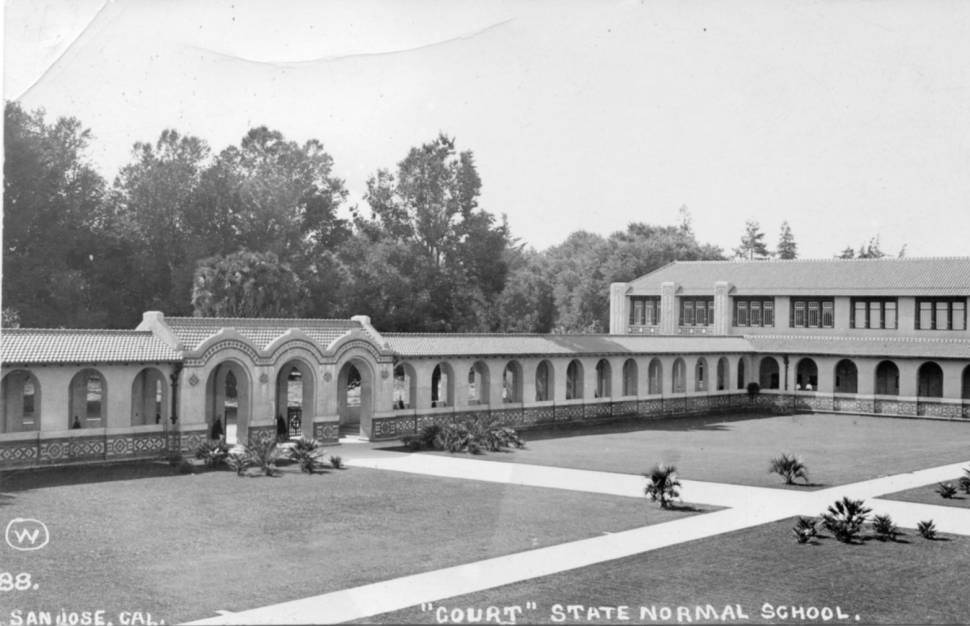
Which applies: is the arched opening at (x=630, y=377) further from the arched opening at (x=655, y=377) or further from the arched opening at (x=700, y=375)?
the arched opening at (x=700, y=375)

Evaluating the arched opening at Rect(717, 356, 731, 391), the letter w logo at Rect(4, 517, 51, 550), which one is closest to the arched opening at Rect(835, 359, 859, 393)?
the arched opening at Rect(717, 356, 731, 391)

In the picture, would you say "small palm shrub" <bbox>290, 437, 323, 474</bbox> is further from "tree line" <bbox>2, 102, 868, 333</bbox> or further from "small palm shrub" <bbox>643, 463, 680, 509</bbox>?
"tree line" <bbox>2, 102, 868, 333</bbox>

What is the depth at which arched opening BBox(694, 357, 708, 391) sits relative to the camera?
2000 inches

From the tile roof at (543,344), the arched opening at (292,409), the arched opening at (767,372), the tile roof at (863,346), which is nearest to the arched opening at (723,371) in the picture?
the tile roof at (543,344)

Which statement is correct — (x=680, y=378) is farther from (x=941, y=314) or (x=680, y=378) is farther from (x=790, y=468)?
(x=790, y=468)

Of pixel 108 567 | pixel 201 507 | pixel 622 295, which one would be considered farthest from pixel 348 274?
pixel 108 567

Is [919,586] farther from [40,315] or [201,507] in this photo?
[40,315]

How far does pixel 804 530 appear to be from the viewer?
19641mm

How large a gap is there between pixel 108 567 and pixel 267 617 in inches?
159

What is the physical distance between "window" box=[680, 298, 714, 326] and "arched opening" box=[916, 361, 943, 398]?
12.0 metres

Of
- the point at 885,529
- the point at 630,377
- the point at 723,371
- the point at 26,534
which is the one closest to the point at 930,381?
the point at 723,371

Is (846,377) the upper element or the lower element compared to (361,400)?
upper

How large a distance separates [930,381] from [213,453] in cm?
3523

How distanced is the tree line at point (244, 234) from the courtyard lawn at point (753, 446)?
61.8 feet
